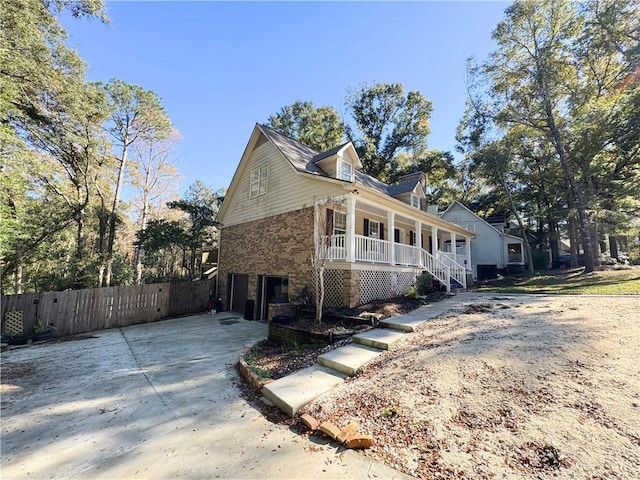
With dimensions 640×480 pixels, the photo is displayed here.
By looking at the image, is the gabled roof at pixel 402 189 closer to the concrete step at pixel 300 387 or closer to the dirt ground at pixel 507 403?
the dirt ground at pixel 507 403

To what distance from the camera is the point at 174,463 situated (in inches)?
114

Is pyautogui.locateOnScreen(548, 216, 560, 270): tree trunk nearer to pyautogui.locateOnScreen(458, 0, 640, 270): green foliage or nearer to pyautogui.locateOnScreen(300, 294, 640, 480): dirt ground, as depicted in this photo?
pyautogui.locateOnScreen(458, 0, 640, 270): green foliage

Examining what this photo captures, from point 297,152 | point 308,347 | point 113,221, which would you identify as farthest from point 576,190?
point 113,221

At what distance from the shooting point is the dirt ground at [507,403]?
249cm

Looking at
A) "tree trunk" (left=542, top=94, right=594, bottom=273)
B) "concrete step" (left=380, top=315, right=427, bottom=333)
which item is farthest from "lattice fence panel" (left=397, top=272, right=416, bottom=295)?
"tree trunk" (left=542, top=94, right=594, bottom=273)

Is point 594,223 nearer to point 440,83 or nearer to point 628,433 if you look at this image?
point 440,83

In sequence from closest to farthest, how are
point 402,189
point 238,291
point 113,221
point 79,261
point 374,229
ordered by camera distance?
point 374,229, point 79,261, point 238,291, point 113,221, point 402,189

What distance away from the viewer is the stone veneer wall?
1027 cm

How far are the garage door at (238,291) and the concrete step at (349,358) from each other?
8505 millimetres

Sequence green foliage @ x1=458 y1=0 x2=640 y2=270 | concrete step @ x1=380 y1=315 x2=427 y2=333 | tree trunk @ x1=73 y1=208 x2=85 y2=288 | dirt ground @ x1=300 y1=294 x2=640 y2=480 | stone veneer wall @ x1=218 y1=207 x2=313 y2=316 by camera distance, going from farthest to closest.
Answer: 1. green foliage @ x1=458 y1=0 x2=640 y2=270
2. tree trunk @ x1=73 y1=208 x2=85 y2=288
3. stone veneer wall @ x1=218 y1=207 x2=313 y2=316
4. concrete step @ x1=380 y1=315 x2=427 y2=333
5. dirt ground @ x1=300 y1=294 x2=640 y2=480

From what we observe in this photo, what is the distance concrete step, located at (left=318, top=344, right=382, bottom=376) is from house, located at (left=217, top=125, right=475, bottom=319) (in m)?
2.66

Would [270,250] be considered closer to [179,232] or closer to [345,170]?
[345,170]

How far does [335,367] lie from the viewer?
5086mm

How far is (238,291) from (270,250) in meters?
3.74
